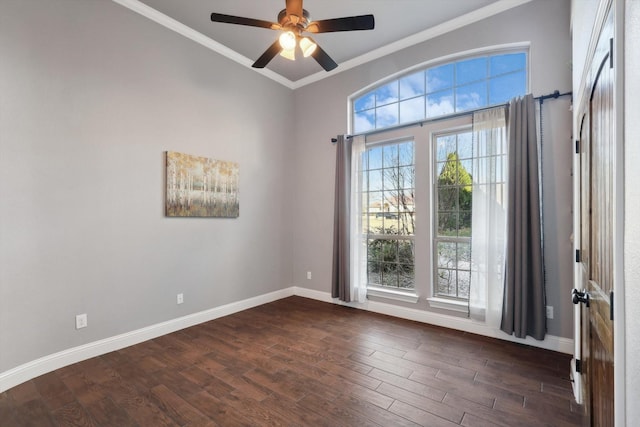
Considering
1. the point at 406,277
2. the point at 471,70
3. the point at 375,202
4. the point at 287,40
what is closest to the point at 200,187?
the point at 287,40

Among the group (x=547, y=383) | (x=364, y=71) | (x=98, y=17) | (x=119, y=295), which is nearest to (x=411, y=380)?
(x=547, y=383)

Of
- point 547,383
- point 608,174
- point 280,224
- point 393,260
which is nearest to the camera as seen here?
point 608,174

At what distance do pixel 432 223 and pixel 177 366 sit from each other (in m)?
3.06

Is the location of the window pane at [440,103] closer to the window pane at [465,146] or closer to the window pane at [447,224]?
the window pane at [465,146]

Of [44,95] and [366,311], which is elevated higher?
[44,95]

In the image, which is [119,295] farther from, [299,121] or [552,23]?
[552,23]

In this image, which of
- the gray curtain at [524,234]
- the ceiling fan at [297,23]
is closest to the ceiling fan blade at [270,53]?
the ceiling fan at [297,23]

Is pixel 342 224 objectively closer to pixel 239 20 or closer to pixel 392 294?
pixel 392 294

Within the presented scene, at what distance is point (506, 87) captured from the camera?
3.16m

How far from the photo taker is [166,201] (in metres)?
3.24

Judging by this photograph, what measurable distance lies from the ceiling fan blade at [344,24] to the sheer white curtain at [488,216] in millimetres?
1699

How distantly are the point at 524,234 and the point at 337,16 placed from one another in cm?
297

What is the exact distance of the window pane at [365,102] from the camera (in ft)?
13.8

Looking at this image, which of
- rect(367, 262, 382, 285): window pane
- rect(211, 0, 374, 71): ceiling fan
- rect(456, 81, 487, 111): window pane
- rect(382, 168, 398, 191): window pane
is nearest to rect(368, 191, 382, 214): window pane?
rect(382, 168, 398, 191): window pane
